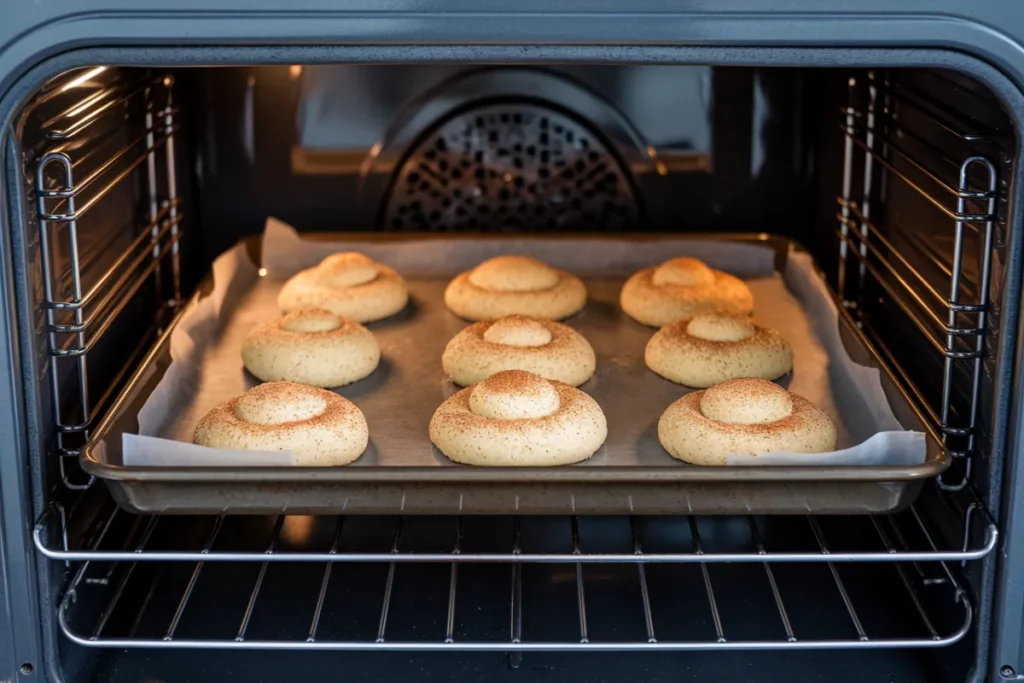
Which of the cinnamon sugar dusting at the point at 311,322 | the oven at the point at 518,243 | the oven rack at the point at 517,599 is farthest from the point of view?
the cinnamon sugar dusting at the point at 311,322

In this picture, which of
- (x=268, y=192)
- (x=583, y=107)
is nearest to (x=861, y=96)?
(x=583, y=107)

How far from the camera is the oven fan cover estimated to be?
212cm

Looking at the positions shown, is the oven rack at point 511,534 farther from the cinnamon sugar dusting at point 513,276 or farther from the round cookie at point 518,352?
the cinnamon sugar dusting at point 513,276

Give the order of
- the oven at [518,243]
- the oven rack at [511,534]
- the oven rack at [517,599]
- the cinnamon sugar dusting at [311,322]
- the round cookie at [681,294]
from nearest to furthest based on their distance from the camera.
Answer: the oven at [518,243], the oven rack at [517,599], the oven rack at [511,534], the cinnamon sugar dusting at [311,322], the round cookie at [681,294]

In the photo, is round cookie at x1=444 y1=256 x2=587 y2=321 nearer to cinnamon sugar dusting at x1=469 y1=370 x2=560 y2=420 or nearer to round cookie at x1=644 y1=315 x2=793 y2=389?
round cookie at x1=644 y1=315 x2=793 y2=389

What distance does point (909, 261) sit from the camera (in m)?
1.80

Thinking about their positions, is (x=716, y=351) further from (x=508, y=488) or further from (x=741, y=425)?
(x=508, y=488)

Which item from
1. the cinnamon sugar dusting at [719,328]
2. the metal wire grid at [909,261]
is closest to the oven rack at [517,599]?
the metal wire grid at [909,261]

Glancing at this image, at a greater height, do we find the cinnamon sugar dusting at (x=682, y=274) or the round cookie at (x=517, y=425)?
the cinnamon sugar dusting at (x=682, y=274)

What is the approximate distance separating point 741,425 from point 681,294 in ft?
1.68

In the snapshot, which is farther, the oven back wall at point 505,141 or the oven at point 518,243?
the oven back wall at point 505,141

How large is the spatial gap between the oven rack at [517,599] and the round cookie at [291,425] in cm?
11

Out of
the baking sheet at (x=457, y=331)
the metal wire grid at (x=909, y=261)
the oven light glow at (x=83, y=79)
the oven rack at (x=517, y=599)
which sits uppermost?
the oven light glow at (x=83, y=79)

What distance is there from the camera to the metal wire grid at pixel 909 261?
139 centimetres
